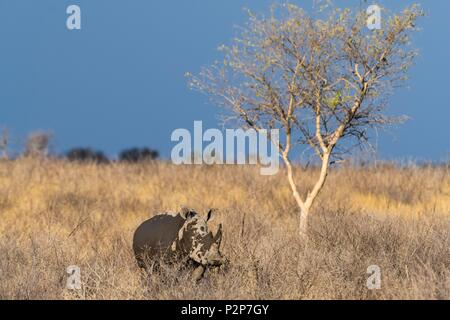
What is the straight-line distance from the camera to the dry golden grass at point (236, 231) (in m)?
7.82

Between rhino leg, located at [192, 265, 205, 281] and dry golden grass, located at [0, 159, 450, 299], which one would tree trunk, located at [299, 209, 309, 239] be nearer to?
dry golden grass, located at [0, 159, 450, 299]

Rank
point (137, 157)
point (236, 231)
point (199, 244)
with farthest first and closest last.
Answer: point (137, 157)
point (236, 231)
point (199, 244)

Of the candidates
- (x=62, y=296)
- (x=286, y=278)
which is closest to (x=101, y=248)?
(x=62, y=296)

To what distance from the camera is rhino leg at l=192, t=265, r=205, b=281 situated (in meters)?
7.73

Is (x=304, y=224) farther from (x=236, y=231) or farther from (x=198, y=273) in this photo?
(x=198, y=273)

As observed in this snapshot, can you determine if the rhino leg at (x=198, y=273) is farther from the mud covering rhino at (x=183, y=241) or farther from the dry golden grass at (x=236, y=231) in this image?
the dry golden grass at (x=236, y=231)

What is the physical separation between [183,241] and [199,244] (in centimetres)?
18

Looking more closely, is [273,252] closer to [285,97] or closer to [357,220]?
[357,220]

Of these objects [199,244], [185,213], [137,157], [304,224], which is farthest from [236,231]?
[137,157]

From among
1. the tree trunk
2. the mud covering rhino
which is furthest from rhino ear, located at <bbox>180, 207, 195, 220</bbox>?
the tree trunk

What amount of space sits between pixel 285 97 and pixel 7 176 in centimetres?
918

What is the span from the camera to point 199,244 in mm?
7738

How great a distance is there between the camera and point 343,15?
38.9 ft

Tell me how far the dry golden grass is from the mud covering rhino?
0.21 m
